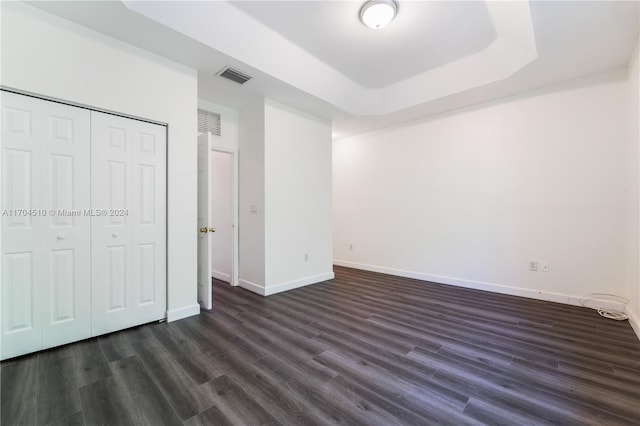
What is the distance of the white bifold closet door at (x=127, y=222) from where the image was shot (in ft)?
8.28

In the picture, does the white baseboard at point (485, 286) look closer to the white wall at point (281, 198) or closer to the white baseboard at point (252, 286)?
the white wall at point (281, 198)

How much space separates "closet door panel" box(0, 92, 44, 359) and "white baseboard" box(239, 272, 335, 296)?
224cm

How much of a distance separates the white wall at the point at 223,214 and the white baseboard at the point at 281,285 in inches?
23.0

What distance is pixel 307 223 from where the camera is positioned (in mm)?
4520

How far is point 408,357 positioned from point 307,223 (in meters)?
2.71

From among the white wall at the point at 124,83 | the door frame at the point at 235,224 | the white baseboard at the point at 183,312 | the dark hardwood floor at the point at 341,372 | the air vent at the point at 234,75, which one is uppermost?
the air vent at the point at 234,75

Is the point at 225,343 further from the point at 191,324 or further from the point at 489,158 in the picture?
the point at 489,158

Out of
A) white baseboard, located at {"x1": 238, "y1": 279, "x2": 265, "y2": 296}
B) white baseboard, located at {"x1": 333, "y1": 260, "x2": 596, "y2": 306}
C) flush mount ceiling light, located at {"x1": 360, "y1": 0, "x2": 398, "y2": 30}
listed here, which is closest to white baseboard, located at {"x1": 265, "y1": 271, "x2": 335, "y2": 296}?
white baseboard, located at {"x1": 238, "y1": 279, "x2": 265, "y2": 296}

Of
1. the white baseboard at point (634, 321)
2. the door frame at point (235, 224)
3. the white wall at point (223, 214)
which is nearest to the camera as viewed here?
the white baseboard at point (634, 321)

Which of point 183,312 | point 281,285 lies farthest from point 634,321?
point 183,312

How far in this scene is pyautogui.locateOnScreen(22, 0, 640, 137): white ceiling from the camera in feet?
7.95

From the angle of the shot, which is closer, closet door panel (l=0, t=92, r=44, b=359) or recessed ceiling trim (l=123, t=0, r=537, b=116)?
closet door panel (l=0, t=92, r=44, b=359)

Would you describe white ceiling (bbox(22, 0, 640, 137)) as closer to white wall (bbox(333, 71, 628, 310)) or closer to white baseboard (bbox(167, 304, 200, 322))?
white wall (bbox(333, 71, 628, 310))

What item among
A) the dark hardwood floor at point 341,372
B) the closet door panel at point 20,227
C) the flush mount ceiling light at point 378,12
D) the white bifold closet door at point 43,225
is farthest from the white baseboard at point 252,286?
the flush mount ceiling light at point 378,12
